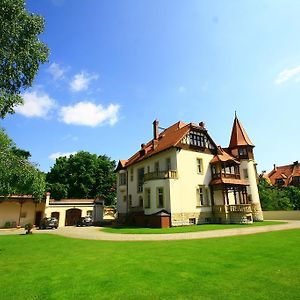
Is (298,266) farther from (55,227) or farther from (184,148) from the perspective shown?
(55,227)

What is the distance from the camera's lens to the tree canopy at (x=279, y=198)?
43.7 meters

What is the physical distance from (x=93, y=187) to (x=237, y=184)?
1286 inches

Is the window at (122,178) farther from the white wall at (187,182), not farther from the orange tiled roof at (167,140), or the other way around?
the white wall at (187,182)

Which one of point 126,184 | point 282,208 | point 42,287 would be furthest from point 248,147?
point 42,287

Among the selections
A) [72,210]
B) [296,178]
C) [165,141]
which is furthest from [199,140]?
[296,178]

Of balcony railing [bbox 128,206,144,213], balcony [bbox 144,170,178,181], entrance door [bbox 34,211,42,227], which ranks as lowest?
entrance door [bbox 34,211,42,227]

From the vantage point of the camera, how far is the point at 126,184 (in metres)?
39.9

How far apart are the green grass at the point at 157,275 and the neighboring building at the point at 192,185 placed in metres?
16.5

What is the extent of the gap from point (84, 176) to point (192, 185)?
2910 centimetres

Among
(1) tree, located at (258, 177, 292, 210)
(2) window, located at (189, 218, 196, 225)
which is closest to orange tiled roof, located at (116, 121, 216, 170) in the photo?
(2) window, located at (189, 218, 196, 225)

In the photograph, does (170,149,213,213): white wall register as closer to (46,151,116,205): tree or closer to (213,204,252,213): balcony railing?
(213,204,252,213): balcony railing

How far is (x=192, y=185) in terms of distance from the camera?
2986 centimetres

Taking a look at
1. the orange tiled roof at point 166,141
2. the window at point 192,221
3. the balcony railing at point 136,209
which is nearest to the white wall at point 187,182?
the window at point 192,221

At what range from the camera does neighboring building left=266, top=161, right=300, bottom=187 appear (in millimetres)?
60919
